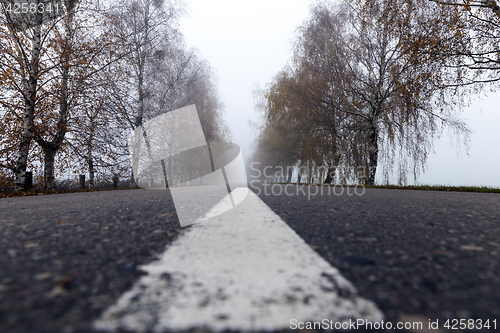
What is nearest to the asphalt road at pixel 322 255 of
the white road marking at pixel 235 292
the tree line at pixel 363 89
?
the white road marking at pixel 235 292

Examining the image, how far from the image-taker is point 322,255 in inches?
61.0

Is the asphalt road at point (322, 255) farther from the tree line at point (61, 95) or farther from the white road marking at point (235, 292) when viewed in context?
the tree line at point (61, 95)

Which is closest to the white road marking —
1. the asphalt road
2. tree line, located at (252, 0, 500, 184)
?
the asphalt road

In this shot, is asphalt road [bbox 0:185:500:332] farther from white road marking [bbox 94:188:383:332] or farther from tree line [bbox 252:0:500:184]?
tree line [bbox 252:0:500:184]

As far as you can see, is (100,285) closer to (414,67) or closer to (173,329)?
(173,329)

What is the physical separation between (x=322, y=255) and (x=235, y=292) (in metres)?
0.68

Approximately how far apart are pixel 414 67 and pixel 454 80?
3.92 feet

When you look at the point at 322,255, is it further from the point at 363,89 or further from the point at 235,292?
the point at 363,89

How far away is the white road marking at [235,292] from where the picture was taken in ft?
2.85

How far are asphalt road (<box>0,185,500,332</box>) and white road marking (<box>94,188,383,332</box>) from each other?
0.08 meters

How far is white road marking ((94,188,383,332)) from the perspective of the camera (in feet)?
2.85

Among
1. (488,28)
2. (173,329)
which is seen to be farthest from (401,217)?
(488,28)

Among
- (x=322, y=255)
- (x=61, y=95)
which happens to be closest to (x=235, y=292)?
(x=322, y=255)

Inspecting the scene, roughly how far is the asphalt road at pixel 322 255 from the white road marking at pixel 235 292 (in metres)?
0.08
